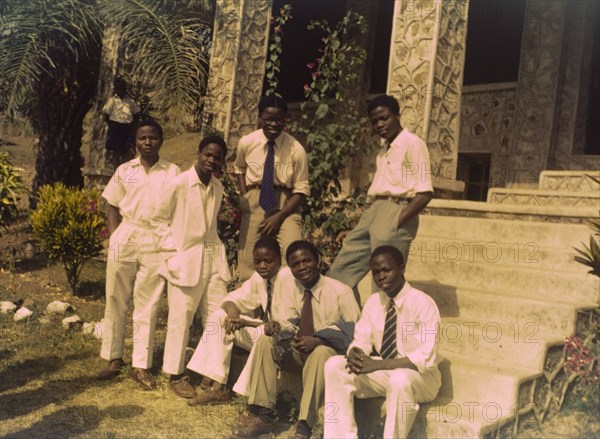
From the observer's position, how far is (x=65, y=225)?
8.27 metres

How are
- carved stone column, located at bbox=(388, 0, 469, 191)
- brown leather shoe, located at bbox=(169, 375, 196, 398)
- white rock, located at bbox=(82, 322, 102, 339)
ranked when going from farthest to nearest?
white rock, located at bbox=(82, 322, 102, 339) → carved stone column, located at bbox=(388, 0, 469, 191) → brown leather shoe, located at bbox=(169, 375, 196, 398)

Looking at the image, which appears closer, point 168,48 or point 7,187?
point 168,48

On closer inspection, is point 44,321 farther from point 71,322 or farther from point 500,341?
point 500,341

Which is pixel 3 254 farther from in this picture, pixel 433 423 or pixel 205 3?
pixel 433 423

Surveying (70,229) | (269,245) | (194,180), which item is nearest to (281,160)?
(194,180)

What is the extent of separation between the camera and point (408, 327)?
13.7ft

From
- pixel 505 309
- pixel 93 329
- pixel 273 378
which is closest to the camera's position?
pixel 273 378

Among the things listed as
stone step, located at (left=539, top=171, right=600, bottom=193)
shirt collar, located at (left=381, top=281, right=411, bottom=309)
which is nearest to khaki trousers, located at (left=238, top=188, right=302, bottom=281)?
shirt collar, located at (left=381, top=281, right=411, bottom=309)

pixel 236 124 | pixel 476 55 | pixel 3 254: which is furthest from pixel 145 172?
pixel 476 55

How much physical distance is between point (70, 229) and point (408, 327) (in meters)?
5.29

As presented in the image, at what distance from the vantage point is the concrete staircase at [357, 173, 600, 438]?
4.30 m

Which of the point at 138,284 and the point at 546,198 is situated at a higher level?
the point at 546,198

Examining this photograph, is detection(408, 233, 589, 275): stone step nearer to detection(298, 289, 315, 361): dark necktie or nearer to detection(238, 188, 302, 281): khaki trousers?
detection(238, 188, 302, 281): khaki trousers

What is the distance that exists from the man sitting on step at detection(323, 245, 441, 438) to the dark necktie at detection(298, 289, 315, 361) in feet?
1.34
